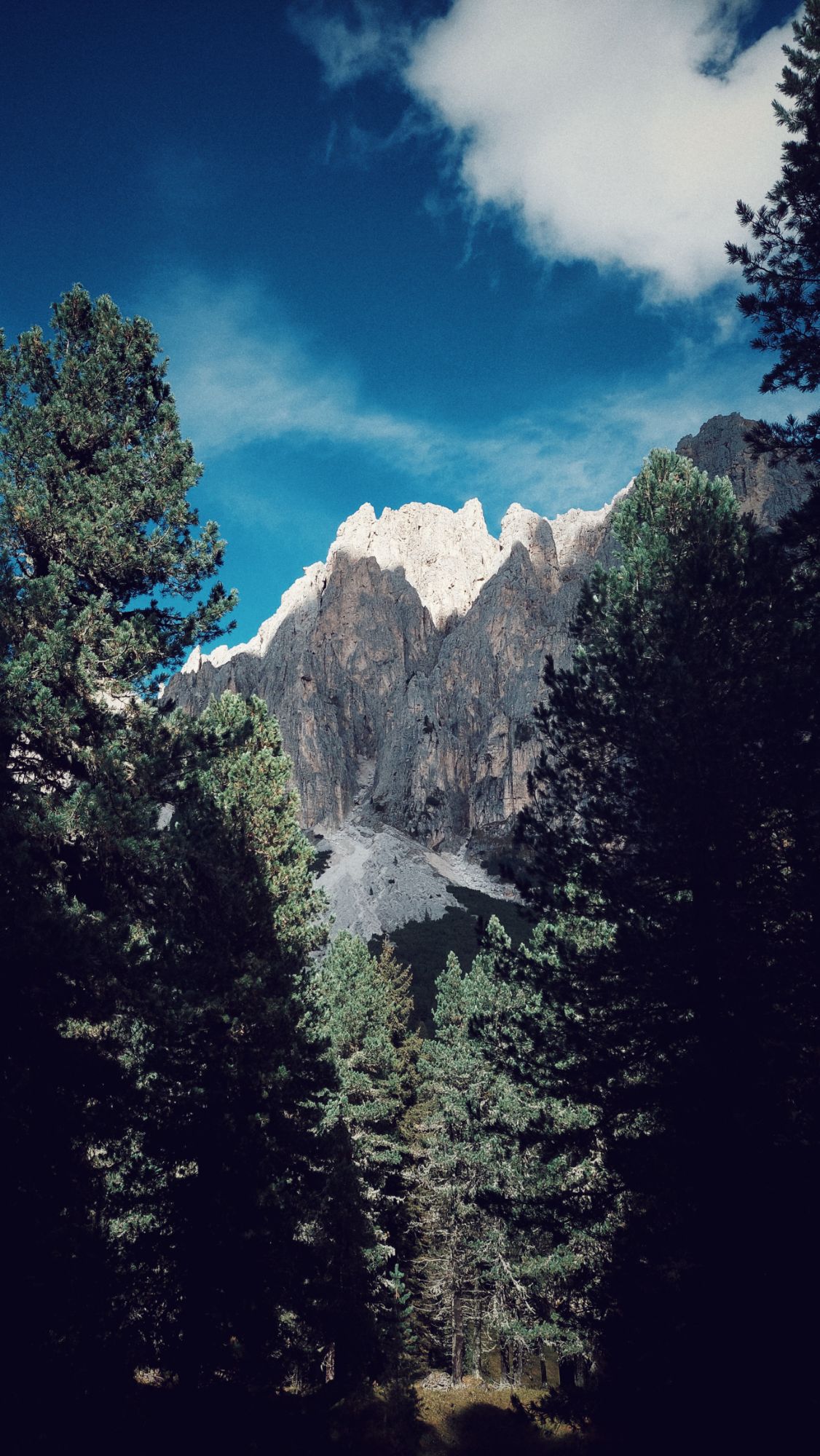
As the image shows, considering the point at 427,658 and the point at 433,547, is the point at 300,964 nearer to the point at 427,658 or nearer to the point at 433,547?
the point at 427,658

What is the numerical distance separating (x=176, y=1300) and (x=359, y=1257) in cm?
720

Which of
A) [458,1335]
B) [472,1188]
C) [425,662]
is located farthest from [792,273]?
[425,662]

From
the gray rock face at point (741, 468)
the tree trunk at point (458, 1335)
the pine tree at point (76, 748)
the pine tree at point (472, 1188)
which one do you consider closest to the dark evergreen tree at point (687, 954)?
the pine tree at point (472, 1188)

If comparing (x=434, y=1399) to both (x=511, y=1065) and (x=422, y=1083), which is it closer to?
(x=422, y=1083)

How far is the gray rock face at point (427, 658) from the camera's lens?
134 m

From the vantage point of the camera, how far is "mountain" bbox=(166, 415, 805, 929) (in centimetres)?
13225

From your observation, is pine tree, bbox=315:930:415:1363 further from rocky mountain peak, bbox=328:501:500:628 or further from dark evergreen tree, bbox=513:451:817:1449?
rocky mountain peak, bbox=328:501:500:628

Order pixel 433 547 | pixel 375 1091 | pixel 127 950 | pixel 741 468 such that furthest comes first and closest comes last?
1. pixel 433 547
2. pixel 741 468
3. pixel 375 1091
4. pixel 127 950

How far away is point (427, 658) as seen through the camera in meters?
164

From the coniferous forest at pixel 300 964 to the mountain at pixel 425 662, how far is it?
107054mm

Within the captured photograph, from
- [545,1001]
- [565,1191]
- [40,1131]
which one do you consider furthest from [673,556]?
[40,1131]

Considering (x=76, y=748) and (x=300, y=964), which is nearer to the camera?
(x=76, y=748)

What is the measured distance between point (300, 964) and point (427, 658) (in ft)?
505

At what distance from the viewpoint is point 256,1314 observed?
29.7 ft
